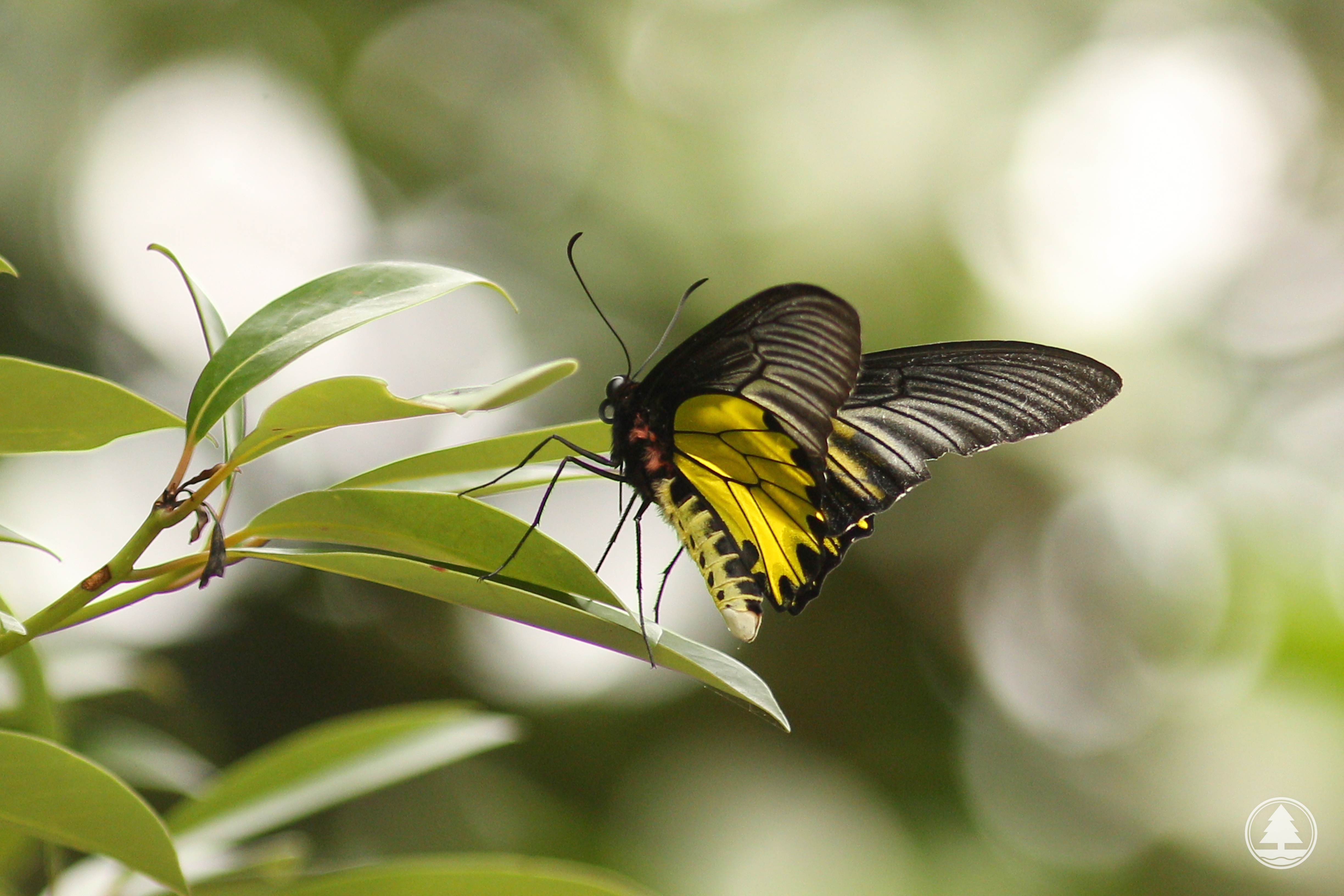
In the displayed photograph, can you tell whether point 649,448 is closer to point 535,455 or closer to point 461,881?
point 535,455

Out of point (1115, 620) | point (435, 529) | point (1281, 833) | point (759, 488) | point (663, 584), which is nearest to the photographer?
point (435, 529)

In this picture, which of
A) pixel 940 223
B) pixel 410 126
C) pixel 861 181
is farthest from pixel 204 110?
pixel 940 223

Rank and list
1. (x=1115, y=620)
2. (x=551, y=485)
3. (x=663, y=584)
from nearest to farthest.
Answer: (x=551, y=485) < (x=663, y=584) < (x=1115, y=620)

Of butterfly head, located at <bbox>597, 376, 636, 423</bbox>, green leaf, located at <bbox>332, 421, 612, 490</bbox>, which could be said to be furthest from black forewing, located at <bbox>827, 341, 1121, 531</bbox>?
green leaf, located at <bbox>332, 421, 612, 490</bbox>

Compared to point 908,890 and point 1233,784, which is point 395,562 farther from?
point 1233,784

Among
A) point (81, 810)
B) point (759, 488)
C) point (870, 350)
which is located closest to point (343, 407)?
point (81, 810)

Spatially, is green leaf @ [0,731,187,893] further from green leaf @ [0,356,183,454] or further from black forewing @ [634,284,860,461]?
black forewing @ [634,284,860,461]
